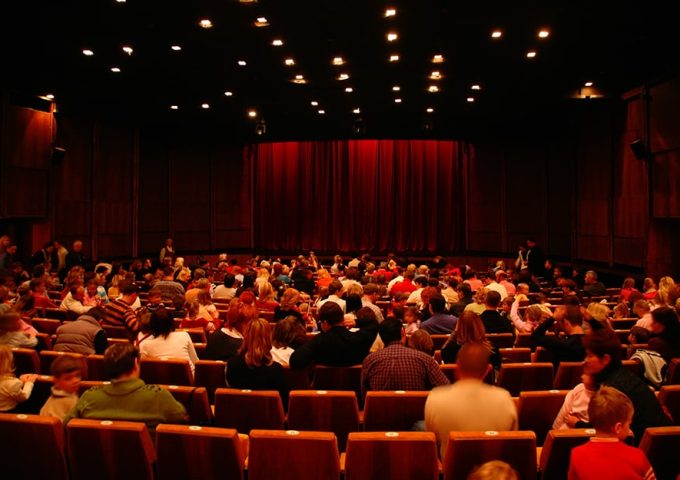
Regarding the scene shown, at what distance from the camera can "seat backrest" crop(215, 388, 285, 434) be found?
369cm

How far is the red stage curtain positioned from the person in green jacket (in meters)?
18.0

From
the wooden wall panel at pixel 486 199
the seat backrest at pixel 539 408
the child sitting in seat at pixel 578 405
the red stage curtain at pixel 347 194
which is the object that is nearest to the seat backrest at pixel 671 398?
the seat backrest at pixel 539 408

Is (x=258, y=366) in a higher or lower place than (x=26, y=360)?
higher

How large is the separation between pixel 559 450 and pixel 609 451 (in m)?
0.47

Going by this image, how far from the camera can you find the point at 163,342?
4980 millimetres

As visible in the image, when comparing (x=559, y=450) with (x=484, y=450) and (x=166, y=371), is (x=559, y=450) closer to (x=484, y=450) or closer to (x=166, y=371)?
(x=484, y=450)

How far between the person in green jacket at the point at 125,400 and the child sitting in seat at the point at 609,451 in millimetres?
2175

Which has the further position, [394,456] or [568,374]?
[568,374]

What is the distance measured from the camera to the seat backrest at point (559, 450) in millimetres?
2902

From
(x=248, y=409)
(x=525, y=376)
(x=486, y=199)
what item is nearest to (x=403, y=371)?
(x=248, y=409)

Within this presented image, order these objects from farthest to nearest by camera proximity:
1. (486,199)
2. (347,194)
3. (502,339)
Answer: (347,194), (486,199), (502,339)

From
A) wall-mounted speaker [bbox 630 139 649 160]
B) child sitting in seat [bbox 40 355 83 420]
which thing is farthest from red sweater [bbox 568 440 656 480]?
wall-mounted speaker [bbox 630 139 649 160]

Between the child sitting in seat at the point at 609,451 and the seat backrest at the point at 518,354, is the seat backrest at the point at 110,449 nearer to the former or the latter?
the child sitting in seat at the point at 609,451

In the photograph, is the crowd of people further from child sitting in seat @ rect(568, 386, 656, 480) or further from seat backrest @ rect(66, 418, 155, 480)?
seat backrest @ rect(66, 418, 155, 480)
